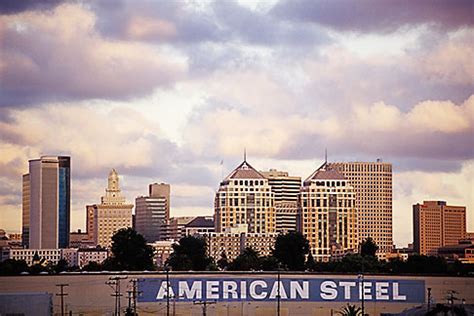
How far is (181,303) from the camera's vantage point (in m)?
98.3

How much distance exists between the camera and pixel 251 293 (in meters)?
99.0

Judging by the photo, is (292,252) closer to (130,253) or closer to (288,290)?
(130,253)

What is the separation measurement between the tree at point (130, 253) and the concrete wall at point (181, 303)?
3947 cm

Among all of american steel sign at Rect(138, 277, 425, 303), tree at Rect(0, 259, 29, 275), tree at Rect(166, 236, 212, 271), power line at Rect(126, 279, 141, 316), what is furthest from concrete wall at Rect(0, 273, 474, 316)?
tree at Rect(166, 236, 212, 271)

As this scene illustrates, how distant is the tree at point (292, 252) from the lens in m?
150

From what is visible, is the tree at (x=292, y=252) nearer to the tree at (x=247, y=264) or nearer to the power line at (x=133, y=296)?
the tree at (x=247, y=264)

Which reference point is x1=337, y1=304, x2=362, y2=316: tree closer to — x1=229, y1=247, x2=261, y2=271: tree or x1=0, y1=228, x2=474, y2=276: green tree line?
x1=0, y1=228, x2=474, y2=276: green tree line

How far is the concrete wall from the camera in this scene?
95.1m

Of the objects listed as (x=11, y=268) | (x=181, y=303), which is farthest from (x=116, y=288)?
(x=11, y=268)

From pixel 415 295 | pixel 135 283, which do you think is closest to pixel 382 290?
pixel 415 295

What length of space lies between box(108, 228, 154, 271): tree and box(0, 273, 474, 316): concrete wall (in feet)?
129

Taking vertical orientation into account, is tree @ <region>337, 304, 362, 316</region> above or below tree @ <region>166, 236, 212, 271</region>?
below

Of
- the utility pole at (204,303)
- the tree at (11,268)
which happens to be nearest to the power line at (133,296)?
the utility pole at (204,303)

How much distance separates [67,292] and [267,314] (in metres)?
13.5
